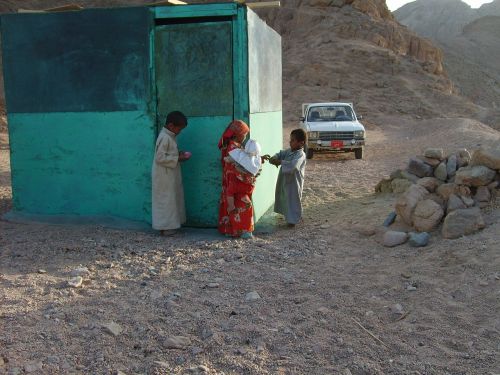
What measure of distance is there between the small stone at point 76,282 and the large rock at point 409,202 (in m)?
3.44

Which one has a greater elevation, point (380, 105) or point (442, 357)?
point (380, 105)

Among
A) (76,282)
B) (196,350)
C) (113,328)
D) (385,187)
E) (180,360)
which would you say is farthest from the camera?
(385,187)

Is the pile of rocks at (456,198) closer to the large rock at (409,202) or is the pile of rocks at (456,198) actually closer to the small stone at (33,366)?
the large rock at (409,202)

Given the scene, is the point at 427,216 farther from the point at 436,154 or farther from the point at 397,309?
the point at 397,309

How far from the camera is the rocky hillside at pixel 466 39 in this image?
43.5m

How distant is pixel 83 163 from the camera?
6.37 metres

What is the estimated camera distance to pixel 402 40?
109 feet

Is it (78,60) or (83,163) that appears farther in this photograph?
(83,163)

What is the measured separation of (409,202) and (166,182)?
2.64 meters

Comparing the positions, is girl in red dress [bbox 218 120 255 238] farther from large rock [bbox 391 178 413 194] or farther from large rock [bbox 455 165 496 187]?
large rock [bbox 391 178 413 194]

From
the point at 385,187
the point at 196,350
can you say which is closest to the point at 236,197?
the point at 196,350

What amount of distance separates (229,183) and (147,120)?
120 centimetres

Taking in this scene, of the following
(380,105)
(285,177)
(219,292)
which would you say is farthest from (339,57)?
(219,292)

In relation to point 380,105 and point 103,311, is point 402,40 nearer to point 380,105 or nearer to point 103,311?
point 380,105
